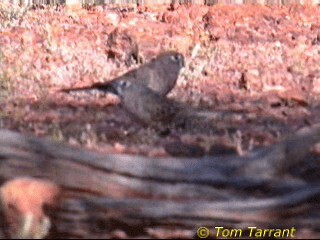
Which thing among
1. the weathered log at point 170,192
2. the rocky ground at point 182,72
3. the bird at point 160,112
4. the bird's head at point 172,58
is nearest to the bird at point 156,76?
the bird's head at point 172,58

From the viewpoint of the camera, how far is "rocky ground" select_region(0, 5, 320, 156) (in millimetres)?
6000

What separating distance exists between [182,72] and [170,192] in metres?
3.75

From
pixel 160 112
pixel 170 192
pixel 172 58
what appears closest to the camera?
pixel 170 192

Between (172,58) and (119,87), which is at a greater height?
(172,58)

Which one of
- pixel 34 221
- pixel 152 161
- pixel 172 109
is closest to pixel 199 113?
pixel 172 109

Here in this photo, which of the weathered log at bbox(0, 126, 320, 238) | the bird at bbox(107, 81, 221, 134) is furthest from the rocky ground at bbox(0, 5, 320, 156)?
the weathered log at bbox(0, 126, 320, 238)

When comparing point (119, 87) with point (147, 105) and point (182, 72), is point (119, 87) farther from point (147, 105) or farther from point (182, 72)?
point (182, 72)

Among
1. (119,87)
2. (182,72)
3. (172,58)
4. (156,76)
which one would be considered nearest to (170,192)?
(119,87)

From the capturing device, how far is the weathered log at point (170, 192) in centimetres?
465

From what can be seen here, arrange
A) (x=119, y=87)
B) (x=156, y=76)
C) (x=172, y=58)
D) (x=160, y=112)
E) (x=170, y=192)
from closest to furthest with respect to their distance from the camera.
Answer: (x=170, y=192)
(x=160, y=112)
(x=119, y=87)
(x=156, y=76)
(x=172, y=58)

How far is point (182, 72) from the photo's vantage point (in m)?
8.32

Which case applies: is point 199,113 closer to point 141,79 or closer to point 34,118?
point 141,79

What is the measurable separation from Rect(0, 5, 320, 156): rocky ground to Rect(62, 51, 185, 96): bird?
0.51 ft

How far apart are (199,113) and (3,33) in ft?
12.8
